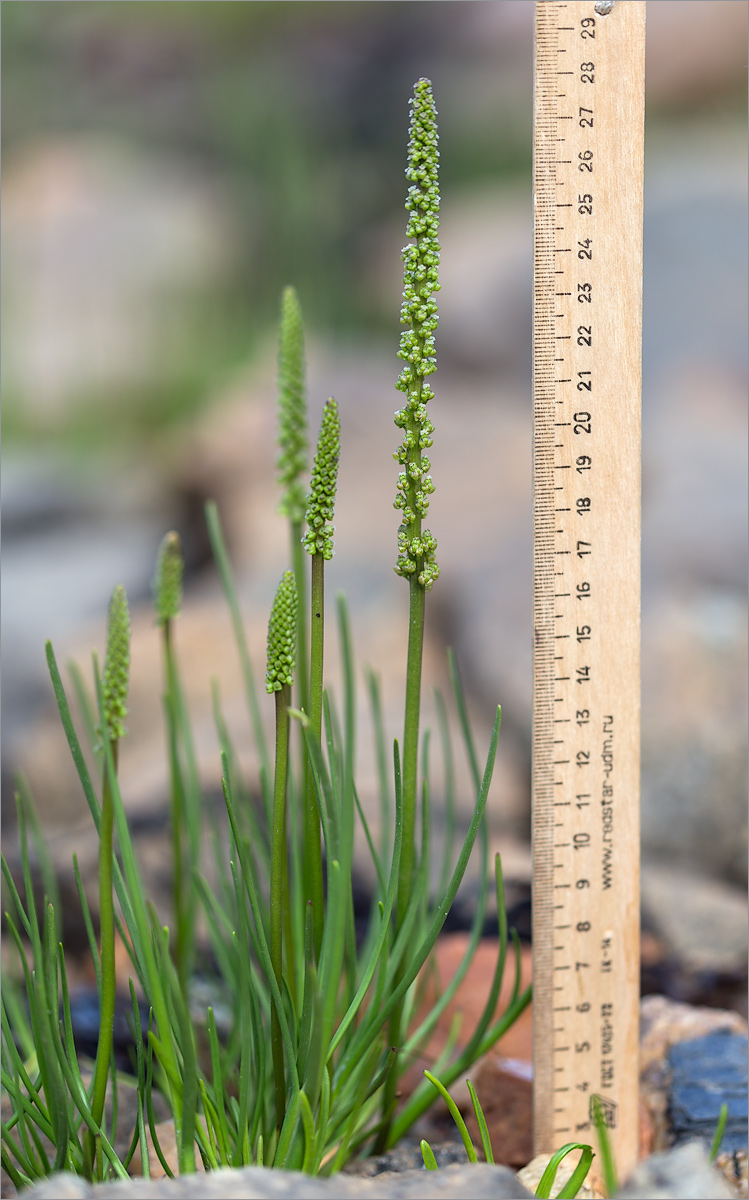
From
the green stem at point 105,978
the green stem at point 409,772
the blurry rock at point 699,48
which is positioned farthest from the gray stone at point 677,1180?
the blurry rock at point 699,48

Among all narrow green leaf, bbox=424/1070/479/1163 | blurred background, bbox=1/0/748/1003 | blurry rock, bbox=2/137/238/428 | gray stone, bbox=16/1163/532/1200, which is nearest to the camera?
gray stone, bbox=16/1163/532/1200

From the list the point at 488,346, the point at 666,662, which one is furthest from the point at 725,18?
the point at 666,662

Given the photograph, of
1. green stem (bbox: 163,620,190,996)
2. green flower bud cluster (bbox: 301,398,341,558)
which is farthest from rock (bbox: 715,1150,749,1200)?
green flower bud cluster (bbox: 301,398,341,558)

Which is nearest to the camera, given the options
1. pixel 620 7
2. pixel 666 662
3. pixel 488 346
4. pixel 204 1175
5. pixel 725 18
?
pixel 204 1175

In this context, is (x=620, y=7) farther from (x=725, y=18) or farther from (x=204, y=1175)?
(x=725, y=18)

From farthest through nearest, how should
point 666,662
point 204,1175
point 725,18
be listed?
point 725,18, point 666,662, point 204,1175

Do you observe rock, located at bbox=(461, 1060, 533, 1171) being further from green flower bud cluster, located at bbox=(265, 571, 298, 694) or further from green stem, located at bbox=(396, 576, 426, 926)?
green flower bud cluster, located at bbox=(265, 571, 298, 694)

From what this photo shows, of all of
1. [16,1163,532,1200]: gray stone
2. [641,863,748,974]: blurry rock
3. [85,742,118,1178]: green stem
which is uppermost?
[85,742,118,1178]: green stem
